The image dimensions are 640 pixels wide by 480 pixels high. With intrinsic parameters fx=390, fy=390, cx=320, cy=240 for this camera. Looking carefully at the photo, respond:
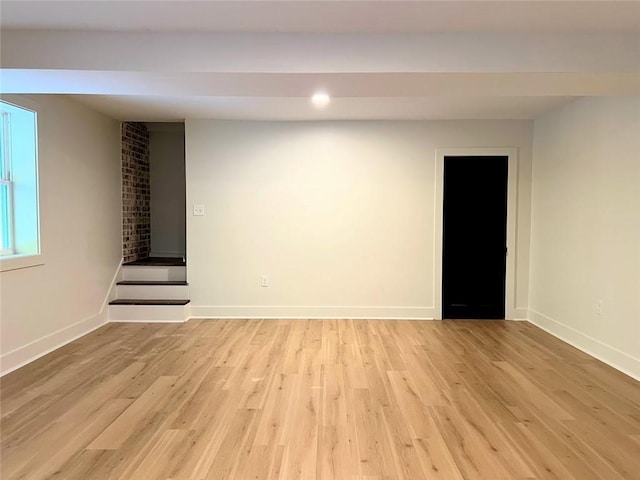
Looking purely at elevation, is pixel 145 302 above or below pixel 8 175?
below

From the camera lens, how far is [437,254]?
4.76 m

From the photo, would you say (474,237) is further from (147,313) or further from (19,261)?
(19,261)

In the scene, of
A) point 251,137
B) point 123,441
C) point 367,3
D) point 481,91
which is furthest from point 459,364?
point 251,137

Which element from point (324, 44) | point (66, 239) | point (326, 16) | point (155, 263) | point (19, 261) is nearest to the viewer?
point (326, 16)

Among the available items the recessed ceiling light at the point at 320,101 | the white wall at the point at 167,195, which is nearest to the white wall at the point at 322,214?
the recessed ceiling light at the point at 320,101

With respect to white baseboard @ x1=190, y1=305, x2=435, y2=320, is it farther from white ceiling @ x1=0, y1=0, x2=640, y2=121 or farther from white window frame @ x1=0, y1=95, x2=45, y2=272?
white ceiling @ x1=0, y1=0, x2=640, y2=121

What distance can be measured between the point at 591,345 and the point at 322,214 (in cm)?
302

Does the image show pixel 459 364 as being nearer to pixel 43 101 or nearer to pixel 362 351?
pixel 362 351

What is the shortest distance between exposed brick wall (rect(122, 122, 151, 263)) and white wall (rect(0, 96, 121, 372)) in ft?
0.77

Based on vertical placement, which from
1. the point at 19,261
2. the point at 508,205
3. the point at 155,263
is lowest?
the point at 155,263

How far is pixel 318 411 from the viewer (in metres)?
2.49

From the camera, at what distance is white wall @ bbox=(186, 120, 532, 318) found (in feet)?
15.5

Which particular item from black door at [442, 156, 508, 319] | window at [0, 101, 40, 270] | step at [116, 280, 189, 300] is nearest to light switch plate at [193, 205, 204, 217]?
step at [116, 280, 189, 300]

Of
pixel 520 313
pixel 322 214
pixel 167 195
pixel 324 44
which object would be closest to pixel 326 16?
pixel 324 44
